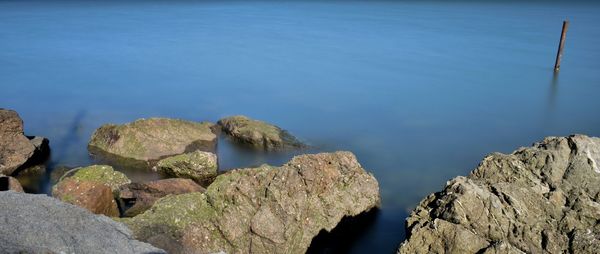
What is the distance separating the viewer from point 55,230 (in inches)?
307

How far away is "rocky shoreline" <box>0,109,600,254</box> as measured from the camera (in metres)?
7.55

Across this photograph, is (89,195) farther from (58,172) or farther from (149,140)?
(149,140)

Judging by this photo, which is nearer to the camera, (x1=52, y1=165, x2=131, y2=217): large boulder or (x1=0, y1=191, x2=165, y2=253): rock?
(x1=0, y1=191, x2=165, y2=253): rock

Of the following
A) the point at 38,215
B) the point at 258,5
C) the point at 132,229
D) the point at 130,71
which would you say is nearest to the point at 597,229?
the point at 132,229

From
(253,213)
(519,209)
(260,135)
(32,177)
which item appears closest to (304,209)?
(253,213)

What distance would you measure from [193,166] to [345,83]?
1263cm

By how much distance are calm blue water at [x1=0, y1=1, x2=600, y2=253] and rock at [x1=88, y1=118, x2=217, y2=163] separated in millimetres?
665

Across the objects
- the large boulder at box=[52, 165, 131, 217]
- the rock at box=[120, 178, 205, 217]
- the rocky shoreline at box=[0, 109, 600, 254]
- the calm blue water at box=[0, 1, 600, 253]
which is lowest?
the calm blue water at box=[0, 1, 600, 253]

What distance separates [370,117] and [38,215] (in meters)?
13.7

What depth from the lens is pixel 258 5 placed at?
59531mm

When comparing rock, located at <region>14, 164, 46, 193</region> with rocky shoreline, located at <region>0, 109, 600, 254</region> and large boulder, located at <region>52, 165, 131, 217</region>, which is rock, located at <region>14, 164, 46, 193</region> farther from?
large boulder, located at <region>52, 165, 131, 217</region>

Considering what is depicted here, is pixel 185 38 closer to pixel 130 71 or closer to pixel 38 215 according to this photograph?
pixel 130 71

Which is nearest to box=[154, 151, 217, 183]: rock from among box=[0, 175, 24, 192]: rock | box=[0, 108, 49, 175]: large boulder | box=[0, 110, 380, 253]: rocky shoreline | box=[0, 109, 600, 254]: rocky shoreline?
box=[0, 110, 380, 253]: rocky shoreline

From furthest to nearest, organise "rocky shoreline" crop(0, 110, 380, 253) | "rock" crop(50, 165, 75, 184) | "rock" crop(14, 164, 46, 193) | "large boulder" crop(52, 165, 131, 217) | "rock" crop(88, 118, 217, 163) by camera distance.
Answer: "rock" crop(88, 118, 217, 163) → "rock" crop(50, 165, 75, 184) → "rock" crop(14, 164, 46, 193) → "large boulder" crop(52, 165, 131, 217) → "rocky shoreline" crop(0, 110, 380, 253)
